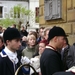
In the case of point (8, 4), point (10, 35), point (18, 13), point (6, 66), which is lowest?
point (6, 66)

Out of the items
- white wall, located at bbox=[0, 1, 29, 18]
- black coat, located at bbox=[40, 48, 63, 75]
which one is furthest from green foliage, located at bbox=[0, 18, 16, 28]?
black coat, located at bbox=[40, 48, 63, 75]

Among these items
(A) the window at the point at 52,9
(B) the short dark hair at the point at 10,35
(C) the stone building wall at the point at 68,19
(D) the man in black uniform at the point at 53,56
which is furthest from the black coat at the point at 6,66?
(A) the window at the point at 52,9

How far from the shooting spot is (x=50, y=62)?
435 cm

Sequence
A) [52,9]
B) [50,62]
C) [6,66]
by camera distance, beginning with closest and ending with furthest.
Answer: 1. [50,62]
2. [6,66]
3. [52,9]

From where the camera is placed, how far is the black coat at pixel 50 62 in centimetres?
434

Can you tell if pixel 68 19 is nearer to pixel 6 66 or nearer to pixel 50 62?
pixel 6 66

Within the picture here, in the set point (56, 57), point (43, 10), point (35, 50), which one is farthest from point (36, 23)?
point (56, 57)

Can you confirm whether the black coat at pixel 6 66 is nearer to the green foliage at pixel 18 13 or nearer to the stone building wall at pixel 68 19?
the stone building wall at pixel 68 19

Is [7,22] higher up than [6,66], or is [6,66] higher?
[6,66]

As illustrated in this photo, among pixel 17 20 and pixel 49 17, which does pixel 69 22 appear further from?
pixel 17 20

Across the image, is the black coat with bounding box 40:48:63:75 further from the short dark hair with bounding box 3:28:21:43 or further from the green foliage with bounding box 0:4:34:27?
the green foliage with bounding box 0:4:34:27

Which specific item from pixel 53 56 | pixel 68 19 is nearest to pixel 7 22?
pixel 68 19

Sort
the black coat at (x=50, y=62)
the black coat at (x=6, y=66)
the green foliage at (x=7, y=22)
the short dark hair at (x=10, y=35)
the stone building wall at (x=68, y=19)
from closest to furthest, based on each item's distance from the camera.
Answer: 1. the black coat at (x=50, y=62)
2. the black coat at (x=6, y=66)
3. the short dark hair at (x=10, y=35)
4. the stone building wall at (x=68, y=19)
5. the green foliage at (x=7, y=22)

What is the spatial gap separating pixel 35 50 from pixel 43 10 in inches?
127
